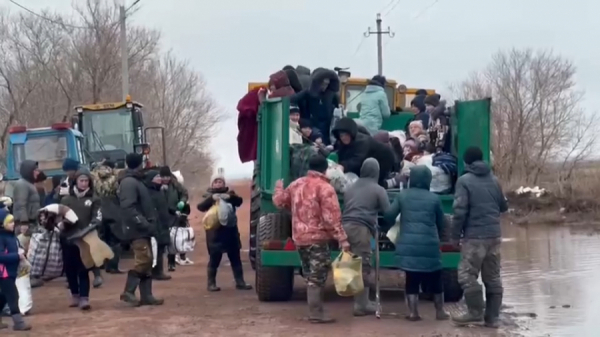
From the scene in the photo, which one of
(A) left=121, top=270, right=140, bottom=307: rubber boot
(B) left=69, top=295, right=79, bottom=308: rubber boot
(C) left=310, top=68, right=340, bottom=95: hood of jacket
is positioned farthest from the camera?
(C) left=310, top=68, right=340, bottom=95: hood of jacket

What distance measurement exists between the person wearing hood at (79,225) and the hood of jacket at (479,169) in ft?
15.0

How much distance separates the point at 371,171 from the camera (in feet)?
34.7

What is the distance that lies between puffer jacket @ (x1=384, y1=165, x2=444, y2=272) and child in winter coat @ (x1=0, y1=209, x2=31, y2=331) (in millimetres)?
4060

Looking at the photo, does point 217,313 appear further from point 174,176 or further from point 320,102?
point 174,176

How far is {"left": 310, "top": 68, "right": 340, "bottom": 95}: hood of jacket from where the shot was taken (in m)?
12.4

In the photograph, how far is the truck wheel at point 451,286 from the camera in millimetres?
11758

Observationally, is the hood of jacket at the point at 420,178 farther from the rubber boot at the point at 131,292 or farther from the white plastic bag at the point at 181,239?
the white plastic bag at the point at 181,239

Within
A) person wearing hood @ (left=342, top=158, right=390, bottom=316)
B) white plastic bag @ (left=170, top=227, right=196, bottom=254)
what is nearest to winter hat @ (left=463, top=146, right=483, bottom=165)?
person wearing hood @ (left=342, top=158, right=390, bottom=316)

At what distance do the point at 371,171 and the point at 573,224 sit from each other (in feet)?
68.3

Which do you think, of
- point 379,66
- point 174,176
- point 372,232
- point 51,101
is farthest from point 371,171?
point 379,66

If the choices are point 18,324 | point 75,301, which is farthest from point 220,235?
point 18,324

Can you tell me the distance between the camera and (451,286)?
11797 millimetres

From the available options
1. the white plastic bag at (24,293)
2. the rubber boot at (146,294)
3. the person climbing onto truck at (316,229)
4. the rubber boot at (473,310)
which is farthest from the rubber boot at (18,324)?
the rubber boot at (473,310)

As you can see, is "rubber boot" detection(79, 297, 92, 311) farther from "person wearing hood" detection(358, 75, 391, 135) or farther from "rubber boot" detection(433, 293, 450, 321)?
"person wearing hood" detection(358, 75, 391, 135)
